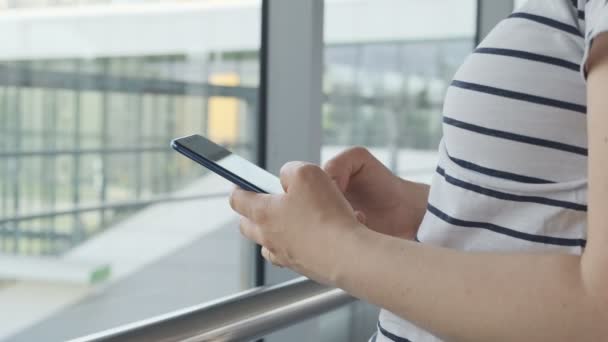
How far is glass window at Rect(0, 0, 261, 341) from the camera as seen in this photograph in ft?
10.4

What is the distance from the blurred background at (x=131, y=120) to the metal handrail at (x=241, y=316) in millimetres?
1803

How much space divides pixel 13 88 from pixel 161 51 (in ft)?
3.49

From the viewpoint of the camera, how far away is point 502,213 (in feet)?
2.20

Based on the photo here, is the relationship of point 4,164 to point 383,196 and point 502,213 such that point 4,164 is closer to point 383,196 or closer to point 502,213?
point 383,196

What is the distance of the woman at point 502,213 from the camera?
21.4 inches

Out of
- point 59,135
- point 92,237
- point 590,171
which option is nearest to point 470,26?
point 59,135

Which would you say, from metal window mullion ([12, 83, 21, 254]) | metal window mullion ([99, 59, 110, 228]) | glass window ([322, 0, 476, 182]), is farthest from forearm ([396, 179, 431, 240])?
metal window mullion ([99, 59, 110, 228])

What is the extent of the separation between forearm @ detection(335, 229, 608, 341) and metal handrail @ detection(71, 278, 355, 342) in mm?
206

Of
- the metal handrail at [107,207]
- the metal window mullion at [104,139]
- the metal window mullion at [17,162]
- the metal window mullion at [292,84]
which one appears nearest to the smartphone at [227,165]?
the metal window mullion at [292,84]

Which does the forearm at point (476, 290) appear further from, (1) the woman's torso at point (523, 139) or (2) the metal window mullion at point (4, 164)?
(2) the metal window mullion at point (4, 164)

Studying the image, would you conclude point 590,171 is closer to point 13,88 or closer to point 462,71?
point 462,71

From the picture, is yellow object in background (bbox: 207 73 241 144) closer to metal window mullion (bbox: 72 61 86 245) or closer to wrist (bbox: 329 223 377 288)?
metal window mullion (bbox: 72 61 86 245)

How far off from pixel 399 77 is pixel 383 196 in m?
2.95

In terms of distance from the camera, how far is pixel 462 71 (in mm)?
701
